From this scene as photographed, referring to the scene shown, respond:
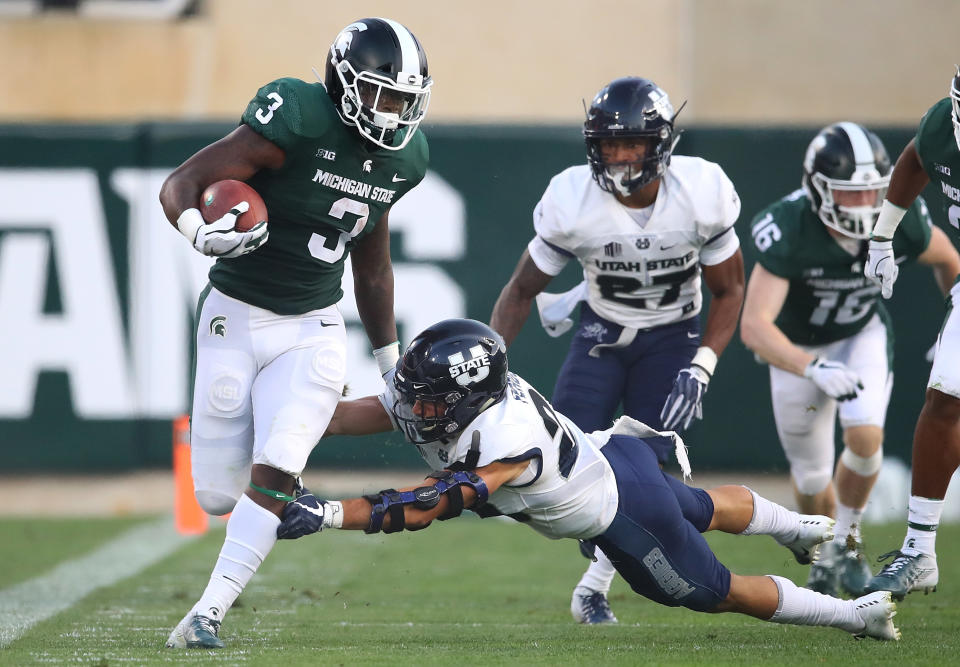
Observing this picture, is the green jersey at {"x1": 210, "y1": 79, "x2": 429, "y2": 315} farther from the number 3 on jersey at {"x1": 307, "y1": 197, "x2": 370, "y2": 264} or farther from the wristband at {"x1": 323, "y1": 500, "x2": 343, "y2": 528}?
the wristband at {"x1": 323, "y1": 500, "x2": 343, "y2": 528}

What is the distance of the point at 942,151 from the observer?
4.63 metres

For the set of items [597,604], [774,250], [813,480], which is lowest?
[597,604]

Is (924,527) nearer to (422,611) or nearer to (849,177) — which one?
(849,177)

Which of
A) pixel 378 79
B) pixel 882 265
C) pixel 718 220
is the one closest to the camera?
pixel 378 79

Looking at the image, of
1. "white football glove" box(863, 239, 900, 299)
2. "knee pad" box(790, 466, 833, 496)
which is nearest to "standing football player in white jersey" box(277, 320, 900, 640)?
"white football glove" box(863, 239, 900, 299)

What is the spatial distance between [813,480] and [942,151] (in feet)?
5.74

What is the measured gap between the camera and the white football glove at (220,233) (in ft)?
12.7

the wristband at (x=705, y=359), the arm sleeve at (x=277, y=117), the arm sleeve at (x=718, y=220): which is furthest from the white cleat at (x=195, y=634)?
the arm sleeve at (x=718, y=220)

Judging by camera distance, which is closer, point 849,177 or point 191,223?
point 191,223

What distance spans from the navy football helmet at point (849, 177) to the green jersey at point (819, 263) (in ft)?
0.30

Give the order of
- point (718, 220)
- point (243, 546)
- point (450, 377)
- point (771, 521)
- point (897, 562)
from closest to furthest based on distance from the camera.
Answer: point (450, 377) → point (243, 546) → point (771, 521) → point (897, 562) → point (718, 220)

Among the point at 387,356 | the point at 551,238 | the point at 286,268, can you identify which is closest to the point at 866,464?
the point at 551,238

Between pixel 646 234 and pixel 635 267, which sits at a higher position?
pixel 646 234

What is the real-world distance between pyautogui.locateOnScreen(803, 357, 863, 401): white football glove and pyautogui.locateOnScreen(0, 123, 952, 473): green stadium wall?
363 centimetres
